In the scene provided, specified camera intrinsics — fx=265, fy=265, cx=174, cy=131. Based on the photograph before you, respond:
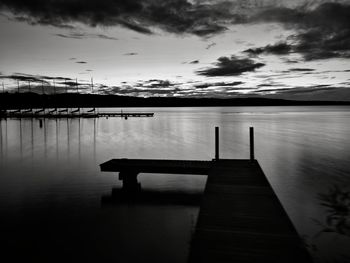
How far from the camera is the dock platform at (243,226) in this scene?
491cm

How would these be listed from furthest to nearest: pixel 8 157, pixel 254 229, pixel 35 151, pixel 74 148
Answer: pixel 74 148
pixel 35 151
pixel 8 157
pixel 254 229

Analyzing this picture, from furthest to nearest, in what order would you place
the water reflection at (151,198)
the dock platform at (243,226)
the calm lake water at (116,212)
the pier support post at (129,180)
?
the pier support post at (129,180)
the water reflection at (151,198)
the calm lake water at (116,212)
the dock platform at (243,226)

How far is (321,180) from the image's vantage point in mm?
15602

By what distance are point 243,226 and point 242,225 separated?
0.18 ft

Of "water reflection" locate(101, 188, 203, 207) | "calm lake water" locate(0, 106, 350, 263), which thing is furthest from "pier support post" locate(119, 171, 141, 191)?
"calm lake water" locate(0, 106, 350, 263)

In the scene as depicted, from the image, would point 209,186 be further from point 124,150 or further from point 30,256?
point 124,150

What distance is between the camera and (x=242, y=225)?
6.09 metres

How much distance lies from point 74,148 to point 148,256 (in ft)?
78.7

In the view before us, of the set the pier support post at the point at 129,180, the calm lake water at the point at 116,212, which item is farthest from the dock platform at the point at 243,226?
the pier support post at the point at 129,180

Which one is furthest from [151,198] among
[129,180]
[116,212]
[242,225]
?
[242,225]

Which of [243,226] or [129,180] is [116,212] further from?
[243,226]

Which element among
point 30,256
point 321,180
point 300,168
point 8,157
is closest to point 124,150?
point 8,157

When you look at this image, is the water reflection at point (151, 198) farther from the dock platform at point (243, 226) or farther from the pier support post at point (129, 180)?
the dock platform at point (243, 226)

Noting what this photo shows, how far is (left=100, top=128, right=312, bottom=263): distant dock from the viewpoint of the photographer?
4.93 meters
